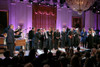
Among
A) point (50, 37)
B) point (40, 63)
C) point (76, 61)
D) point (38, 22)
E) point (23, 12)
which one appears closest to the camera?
point (76, 61)

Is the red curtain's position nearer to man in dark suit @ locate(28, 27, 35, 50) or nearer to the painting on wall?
the painting on wall

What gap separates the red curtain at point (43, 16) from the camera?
11.3m

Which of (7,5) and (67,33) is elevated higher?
(7,5)

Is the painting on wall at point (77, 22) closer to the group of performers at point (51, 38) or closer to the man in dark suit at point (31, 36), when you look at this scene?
the group of performers at point (51, 38)

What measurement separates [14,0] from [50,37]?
4.53 metres

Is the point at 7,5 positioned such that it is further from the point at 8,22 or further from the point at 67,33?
the point at 67,33

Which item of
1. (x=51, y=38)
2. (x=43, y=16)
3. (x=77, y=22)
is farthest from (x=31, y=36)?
(x=77, y=22)

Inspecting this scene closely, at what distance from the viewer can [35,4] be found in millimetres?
11273

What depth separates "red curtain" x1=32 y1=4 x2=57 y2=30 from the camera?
11336 millimetres

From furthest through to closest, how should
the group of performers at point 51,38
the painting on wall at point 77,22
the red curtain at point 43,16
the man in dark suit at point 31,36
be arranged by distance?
the painting on wall at point 77,22 → the red curtain at point 43,16 → the group of performers at point 51,38 → the man in dark suit at point 31,36

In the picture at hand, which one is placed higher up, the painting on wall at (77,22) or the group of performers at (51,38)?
the painting on wall at (77,22)

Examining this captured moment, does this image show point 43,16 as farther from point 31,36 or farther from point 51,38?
point 31,36

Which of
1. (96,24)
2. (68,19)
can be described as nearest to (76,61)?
(68,19)

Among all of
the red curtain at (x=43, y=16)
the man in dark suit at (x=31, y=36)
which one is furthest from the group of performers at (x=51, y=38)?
the red curtain at (x=43, y=16)
